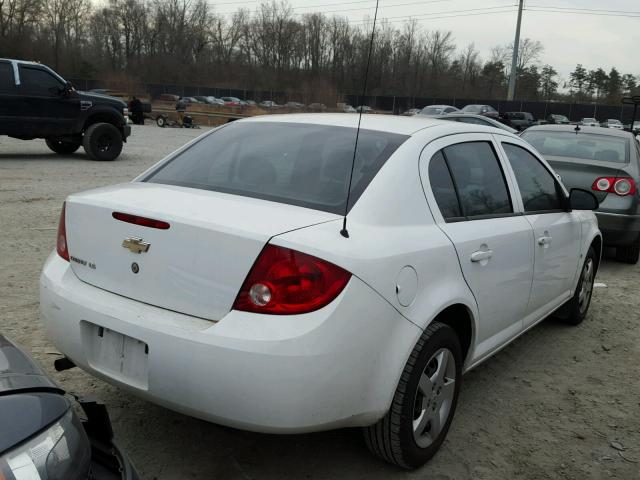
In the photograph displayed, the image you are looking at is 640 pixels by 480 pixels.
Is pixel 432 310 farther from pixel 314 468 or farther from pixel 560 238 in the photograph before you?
pixel 560 238

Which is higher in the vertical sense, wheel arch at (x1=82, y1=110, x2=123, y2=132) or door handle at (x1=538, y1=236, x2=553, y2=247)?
wheel arch at (x1=82, y1=110, x2=123, y2=132)

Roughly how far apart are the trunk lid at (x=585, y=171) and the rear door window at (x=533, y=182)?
2.66 metres

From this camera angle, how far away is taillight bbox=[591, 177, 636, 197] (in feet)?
21.4

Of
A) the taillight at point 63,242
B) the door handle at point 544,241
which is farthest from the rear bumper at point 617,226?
the taillight at point 63,242

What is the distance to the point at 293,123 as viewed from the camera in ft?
10.9

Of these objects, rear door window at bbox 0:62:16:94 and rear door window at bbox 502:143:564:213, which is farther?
rear door window at bbox 0:62:16:94

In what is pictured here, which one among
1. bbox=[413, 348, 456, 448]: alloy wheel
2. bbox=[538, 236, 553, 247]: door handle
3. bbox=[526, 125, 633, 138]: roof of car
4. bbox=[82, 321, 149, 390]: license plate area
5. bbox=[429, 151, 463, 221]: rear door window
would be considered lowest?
bbox=[413, 348, 456, 448]: alloy wheel

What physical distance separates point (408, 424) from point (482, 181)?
141cm

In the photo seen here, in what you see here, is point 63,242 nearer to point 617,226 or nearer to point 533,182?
point 533,182

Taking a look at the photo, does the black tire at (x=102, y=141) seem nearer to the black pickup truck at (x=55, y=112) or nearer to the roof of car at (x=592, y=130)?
the black pickup truck at (x=55, y=112)

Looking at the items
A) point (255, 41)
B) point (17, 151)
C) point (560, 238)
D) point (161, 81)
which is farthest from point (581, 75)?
point (560, 238)

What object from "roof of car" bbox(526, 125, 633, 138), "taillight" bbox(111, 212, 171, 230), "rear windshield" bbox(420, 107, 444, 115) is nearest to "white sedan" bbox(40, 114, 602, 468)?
"taillight" bbox(111, 212, 171, 230)

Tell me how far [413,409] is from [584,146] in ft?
19.3

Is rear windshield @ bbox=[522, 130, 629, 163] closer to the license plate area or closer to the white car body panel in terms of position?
the white car body panel
